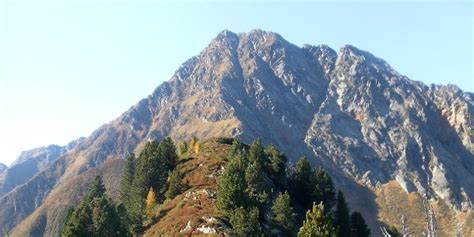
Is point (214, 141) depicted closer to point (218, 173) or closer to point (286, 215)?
point (218, 173)

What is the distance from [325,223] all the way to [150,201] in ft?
171

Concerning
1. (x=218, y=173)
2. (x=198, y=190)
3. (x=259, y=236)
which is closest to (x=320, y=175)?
(x=218, y=173)

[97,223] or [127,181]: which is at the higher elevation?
[127,181]

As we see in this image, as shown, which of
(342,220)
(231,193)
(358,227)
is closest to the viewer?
(231,193)

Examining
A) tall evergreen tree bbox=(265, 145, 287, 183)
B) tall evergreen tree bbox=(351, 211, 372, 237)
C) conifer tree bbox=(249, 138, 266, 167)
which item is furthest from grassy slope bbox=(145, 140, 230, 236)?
tall evergreen tree bbox=(351, 211, 372, 237)

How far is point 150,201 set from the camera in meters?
92.6

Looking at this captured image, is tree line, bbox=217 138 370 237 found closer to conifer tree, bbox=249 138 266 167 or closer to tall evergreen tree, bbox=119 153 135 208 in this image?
conifer tree, bbox=249 138 266 167

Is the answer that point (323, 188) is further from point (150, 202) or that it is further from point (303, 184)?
point (150, 202)

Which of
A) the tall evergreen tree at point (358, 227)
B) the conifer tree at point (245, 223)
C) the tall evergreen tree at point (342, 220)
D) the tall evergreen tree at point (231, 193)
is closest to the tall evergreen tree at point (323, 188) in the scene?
the tall evergreen tree at point (358, 227)

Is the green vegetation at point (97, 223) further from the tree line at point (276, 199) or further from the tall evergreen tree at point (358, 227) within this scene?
the tall evergreen tree at point (358, 227)

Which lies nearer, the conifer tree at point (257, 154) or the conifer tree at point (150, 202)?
the conifer tree at point (150, 202)

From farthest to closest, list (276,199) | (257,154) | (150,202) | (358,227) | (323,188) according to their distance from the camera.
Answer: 1. (323,188)
2. (358,227)
3. (257,154)
4. (150,202)
5. (276,199)

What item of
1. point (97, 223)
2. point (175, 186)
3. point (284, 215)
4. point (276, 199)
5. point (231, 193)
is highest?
point (175, 186)

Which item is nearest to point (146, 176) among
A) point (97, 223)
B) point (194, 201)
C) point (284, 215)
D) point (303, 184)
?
point (194, 201)
